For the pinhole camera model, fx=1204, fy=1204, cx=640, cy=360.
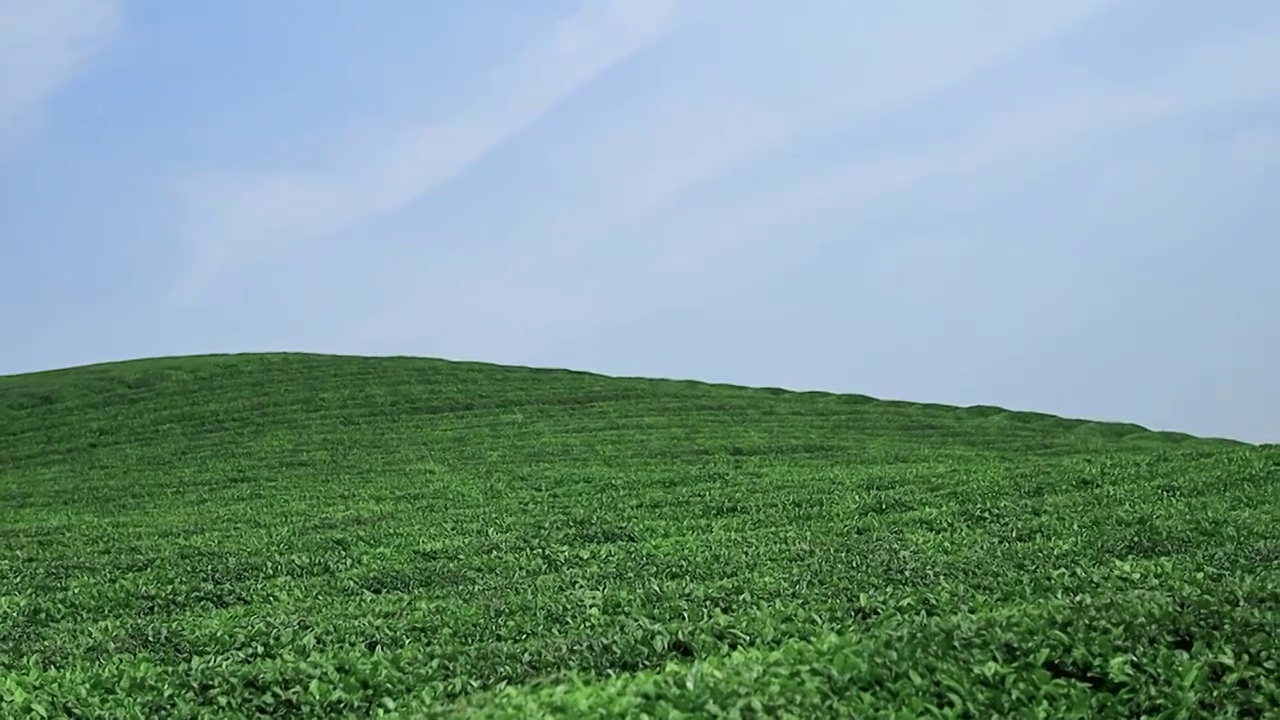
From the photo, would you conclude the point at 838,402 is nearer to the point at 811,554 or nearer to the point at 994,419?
the point at 994,419

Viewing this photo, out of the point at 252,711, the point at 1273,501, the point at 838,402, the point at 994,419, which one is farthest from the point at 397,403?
the point at 252,711

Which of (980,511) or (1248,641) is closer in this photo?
(1248,641)

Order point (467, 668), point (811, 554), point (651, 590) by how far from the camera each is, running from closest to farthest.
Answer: point (467, 668), point (651, 590), point (811, 554)

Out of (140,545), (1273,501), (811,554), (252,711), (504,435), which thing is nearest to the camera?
(252,711)

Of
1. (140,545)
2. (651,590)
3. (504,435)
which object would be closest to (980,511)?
(651,590)

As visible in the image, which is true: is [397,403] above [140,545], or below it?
above

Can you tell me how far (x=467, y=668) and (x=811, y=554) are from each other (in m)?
6.91

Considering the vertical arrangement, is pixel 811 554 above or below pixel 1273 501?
below

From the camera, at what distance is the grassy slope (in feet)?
28.5

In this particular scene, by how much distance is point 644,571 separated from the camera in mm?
16031

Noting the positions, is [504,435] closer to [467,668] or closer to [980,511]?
[980,511]

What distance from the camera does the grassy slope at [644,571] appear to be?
8.67 meters

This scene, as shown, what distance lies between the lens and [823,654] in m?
9.02

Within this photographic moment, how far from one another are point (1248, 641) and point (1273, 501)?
10770mm
